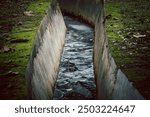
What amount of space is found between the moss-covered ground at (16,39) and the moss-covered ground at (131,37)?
217 cm

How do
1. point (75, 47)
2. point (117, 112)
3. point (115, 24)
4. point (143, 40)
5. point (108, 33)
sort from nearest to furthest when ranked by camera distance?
1. point (117, 112)
2. point (143, 40)
3. point (108, 33)
4. point (115, 24)
5. point (75, 47)

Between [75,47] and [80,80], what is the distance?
8.44ft

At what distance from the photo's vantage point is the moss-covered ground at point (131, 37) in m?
6.05

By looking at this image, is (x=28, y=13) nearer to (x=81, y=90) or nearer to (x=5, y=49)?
(x=5, y=49)

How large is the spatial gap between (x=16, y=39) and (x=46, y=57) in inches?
39.2

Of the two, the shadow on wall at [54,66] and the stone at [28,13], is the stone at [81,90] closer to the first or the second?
the shadow on wall at [54,66]

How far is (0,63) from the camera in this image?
7.13 m

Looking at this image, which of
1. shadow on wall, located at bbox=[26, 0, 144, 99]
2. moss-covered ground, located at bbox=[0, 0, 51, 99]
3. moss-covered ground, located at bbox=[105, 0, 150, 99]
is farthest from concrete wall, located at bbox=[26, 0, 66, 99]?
moss-covered ground, located at bbox=[105, 0, 150, 99]

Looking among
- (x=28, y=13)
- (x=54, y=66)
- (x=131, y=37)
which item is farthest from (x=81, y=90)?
(x=28, y=13)

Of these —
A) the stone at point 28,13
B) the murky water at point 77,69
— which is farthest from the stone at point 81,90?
the stone at point 28,13

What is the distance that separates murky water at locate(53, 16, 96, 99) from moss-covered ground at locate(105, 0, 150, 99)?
1483 millimetres

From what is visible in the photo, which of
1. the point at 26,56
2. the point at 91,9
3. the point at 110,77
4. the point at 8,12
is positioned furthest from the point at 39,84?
the point at 91,9

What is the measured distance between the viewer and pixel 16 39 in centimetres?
862

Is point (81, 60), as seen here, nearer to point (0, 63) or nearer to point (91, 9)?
point (0, 63)
